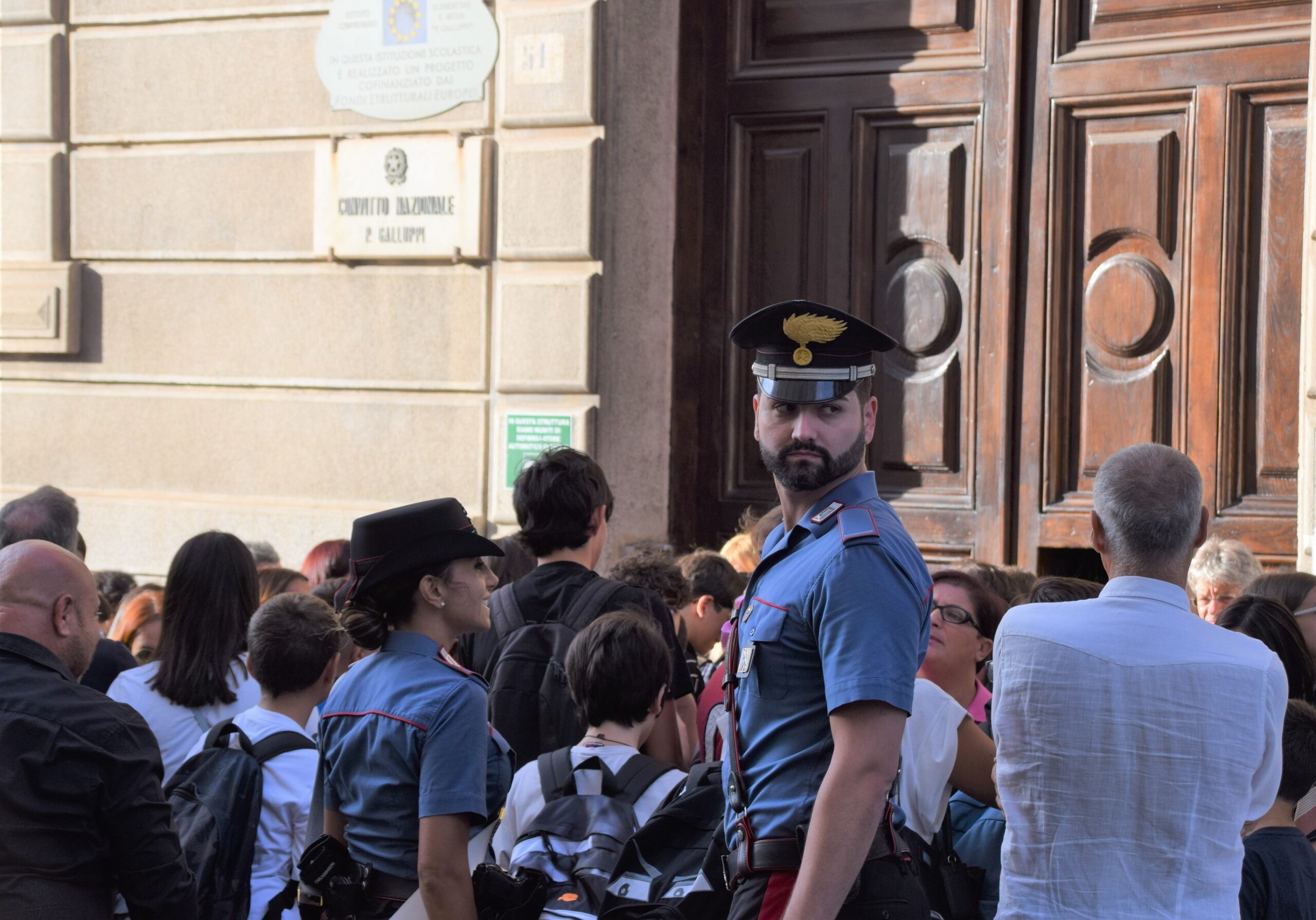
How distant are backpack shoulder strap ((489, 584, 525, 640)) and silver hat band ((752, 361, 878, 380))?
1.55 meters

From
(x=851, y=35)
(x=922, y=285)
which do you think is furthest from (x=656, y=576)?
(x=851, y=35)

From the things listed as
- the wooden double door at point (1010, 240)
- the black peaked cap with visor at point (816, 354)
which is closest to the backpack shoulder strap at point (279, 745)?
the black peaked cap with visor at point (816, 354)

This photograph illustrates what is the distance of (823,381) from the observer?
255 cm

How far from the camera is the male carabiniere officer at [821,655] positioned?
7.22ft

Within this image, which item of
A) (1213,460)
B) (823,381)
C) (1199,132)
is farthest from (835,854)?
(1199,132)

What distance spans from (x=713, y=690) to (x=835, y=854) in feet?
5.94

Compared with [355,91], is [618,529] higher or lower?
lower

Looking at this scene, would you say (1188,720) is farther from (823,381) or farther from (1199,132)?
(1199,132)

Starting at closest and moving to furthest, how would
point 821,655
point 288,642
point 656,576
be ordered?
point 821,655
point 288,642
point 656,576

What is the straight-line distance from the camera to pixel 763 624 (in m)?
2.41

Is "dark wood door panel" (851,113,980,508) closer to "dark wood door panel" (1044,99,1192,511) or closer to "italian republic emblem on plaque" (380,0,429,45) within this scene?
"dark wood door panel" (1044,99,1192,511)

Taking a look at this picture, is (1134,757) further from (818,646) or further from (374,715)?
(374,715)

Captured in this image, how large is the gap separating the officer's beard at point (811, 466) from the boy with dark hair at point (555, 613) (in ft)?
3.41

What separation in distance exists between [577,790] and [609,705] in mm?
220
